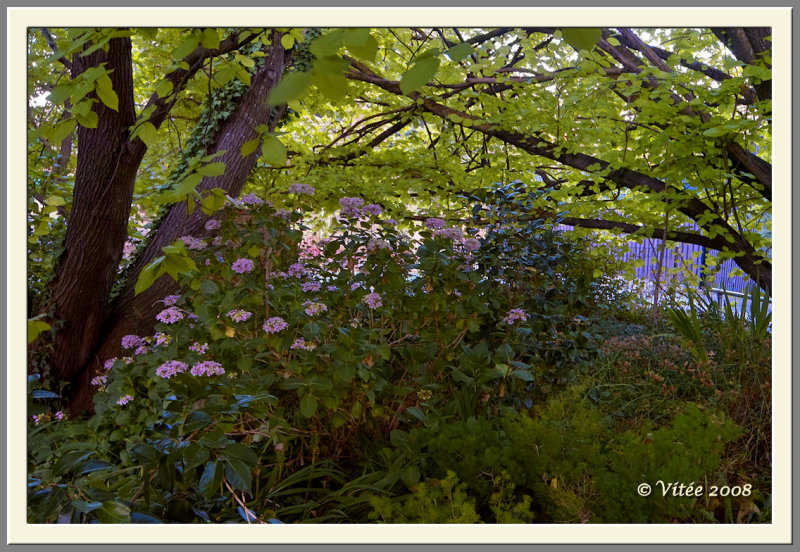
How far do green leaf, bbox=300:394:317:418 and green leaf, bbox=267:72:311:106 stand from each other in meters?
1.11

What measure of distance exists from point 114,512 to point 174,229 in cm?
236

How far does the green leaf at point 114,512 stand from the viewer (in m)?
1.37

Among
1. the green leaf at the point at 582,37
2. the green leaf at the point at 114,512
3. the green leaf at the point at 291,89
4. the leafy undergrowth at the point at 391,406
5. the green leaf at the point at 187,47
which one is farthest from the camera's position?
the leafy undergrowth at the point at 391,406

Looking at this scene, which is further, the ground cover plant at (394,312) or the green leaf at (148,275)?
the ground cover plant at (394,312)

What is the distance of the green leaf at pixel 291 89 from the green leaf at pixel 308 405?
43.6 inches

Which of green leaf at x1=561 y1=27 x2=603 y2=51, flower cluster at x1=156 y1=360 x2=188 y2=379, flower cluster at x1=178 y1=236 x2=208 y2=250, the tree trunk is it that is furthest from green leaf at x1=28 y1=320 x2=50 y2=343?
the tree trunk

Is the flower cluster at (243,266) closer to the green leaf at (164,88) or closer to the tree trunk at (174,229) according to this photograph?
the green leaf at (164,88)

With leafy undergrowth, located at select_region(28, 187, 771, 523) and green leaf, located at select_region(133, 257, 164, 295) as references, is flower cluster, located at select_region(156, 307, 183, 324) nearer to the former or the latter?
leafy undergrowth, located at select_region(28, 187, 771, 523)

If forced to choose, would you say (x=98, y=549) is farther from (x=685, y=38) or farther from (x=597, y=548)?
(x=685, y=38)

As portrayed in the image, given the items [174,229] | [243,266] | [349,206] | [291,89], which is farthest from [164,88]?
[174,229]

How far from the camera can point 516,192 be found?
3.70 metres

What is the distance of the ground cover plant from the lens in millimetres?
1670

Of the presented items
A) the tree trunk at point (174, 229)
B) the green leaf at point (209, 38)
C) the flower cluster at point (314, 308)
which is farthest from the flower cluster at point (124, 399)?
the green leaf at point (209, 38)

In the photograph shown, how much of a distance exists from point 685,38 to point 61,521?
4.02 m
